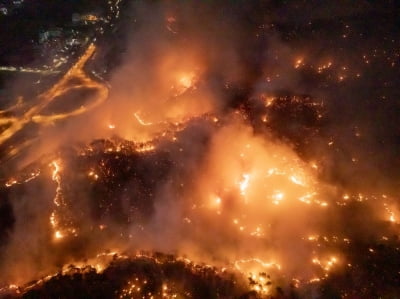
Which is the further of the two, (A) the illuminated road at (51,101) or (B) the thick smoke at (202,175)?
(A) the illuminated road at (51,101)

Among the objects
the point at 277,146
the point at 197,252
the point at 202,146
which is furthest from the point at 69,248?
the point at 277,146

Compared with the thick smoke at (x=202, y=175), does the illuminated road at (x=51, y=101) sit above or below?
above

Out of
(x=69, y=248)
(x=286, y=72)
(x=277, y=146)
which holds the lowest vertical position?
(x=69, y=248)

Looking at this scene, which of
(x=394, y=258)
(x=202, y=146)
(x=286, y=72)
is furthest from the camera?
(x=286, y=72)

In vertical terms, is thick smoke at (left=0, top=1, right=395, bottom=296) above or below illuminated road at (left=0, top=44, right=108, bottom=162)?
below

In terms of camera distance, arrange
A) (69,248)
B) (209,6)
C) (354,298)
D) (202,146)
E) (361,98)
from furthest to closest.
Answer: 1. (209,6)
2. (361,98)
3. (202,146)
4. (69,248)
5. (354,298)

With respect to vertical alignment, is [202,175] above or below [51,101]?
below

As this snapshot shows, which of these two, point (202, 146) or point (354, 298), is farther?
point (202, 146)

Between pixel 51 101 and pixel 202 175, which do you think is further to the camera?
pixel 51 101

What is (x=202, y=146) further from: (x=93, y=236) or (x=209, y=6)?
(x=209, y=6)

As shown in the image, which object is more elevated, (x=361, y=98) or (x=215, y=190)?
(x=361, y=98)

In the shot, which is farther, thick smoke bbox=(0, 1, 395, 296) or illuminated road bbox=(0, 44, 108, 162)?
illuminated road bbox=(0, 44, 108, 162)
